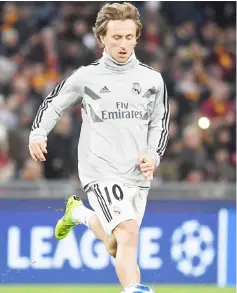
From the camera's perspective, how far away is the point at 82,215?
9445 millimetres

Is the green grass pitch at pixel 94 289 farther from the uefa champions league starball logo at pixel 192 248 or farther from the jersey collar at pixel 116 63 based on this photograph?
the jersey collar at pixel 116 63

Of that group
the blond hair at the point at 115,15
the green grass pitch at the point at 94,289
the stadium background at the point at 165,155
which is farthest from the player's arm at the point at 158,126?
the stadium background at the point at 165,155

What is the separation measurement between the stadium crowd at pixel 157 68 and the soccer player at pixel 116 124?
5.09 m

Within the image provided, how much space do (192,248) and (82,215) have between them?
365cm

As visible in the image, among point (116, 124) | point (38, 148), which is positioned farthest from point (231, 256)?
point (38, 148)

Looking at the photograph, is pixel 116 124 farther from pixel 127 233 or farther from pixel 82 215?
pixel 82 215

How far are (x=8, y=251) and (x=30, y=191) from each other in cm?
Answer: 68

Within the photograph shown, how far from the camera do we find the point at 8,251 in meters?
12.5

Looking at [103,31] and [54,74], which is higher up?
A: [103,31]

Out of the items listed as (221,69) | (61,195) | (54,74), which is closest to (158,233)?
(61,195)

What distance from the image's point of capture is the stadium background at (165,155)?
12680 mm

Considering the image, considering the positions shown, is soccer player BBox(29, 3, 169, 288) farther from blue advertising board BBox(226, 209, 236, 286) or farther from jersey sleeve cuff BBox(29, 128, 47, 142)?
blue advertising board BBox(226, 209, 236, 286)

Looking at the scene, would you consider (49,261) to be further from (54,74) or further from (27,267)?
(54,74)

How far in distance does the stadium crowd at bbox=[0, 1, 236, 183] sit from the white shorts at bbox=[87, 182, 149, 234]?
5118 mm
